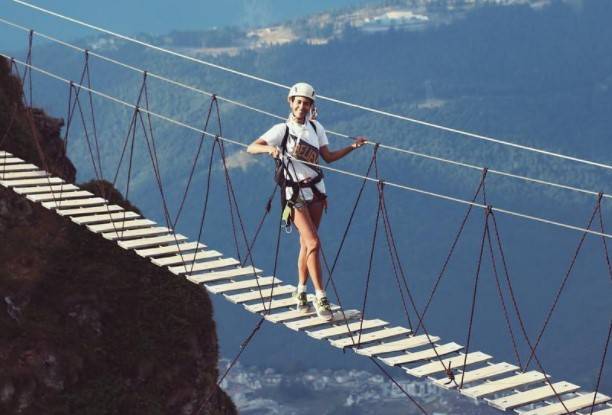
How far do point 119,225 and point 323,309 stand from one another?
23.3ft

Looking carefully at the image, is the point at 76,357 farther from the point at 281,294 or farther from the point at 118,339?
the point at 281,294

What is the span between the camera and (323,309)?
20281 millimetres

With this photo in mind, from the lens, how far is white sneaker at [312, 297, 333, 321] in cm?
2028

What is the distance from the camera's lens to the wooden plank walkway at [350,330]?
18141mm

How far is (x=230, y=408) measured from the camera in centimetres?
4122

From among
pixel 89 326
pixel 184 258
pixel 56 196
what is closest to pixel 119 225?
pixel 56 196

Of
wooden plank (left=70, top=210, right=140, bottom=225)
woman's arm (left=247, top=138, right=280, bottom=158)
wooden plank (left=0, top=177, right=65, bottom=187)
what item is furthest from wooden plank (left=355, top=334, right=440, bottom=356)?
wooden plank (left=0, top=177, right=65, bottom=187)

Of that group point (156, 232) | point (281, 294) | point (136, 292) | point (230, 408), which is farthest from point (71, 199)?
point (230, 408)

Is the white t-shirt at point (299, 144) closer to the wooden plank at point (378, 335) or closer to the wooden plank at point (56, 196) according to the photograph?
the wooden plank at point (378, 335)

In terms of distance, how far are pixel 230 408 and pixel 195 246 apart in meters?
17.1

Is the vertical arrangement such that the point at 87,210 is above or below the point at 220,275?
below

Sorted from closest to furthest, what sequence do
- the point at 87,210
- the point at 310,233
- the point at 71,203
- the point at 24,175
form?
1. the point at 310,233
2. the point at 87,210
3. the point at 71,203
4. the point at 24,175

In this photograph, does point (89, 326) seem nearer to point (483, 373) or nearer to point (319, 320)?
point (319, 320)

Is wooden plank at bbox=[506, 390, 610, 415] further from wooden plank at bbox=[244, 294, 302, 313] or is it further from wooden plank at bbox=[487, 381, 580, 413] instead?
wooden plank at bbox=[244, 294, 302, 313]
